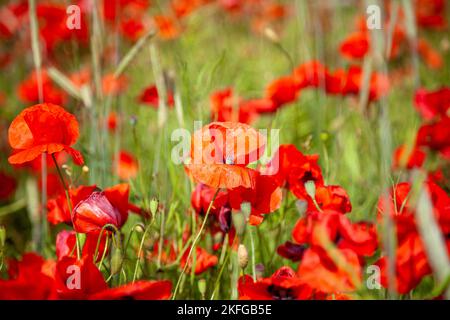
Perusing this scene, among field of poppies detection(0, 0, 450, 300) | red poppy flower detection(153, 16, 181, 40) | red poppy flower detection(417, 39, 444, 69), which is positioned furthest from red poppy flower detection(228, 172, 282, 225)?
red poppy flower detection(417, 39, 444, 69)

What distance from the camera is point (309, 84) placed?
3.98ft

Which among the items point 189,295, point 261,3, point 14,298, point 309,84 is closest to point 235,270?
point 189,295

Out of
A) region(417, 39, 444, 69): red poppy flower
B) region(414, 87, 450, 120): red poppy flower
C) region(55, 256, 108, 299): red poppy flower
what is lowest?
region(55, 256, 108, 299): red poppy flower

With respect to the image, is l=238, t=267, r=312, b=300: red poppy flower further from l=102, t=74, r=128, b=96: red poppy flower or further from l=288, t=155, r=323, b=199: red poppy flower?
l=102, t=74, r=128, b=96: red poppy flower

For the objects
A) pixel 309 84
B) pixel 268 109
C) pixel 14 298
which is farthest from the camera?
pixel 309 84

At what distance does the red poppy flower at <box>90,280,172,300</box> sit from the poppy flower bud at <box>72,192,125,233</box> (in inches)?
3.9

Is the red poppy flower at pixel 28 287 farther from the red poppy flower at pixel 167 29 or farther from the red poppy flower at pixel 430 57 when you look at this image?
the red poppy flower at pixel 430 57

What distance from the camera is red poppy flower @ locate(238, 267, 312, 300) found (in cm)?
52

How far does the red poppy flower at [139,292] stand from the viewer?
1.53ft

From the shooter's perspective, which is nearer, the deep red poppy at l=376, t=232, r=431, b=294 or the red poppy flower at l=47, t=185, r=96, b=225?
the deep red poppy at l=376, t=232, r=431, b=294

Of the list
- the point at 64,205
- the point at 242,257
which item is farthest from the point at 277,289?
the point at 64,205
